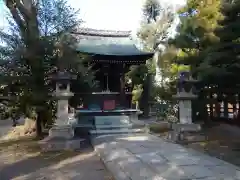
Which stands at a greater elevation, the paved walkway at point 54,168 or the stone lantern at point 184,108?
the stone lantern at point 184,108

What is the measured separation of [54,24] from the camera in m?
11.6

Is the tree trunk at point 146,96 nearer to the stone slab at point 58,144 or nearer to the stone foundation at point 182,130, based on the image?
the stone foundation at point 182,130

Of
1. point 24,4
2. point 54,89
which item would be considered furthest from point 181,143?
point 24,4

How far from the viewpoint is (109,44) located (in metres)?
18.9

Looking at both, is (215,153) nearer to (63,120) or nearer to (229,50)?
(229,50)

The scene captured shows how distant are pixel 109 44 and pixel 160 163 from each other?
1364 centimetres

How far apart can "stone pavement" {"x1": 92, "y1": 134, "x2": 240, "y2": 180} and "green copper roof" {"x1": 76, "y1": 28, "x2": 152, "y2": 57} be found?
8.22 meters

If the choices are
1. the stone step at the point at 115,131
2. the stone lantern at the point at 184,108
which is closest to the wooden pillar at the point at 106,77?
the stone step at the point at 115,131

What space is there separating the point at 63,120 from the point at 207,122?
26.9ft

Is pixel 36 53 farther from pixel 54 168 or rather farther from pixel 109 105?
pixel 109 105

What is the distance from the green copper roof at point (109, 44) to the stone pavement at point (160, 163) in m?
8.22

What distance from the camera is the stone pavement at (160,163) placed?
18.2ft

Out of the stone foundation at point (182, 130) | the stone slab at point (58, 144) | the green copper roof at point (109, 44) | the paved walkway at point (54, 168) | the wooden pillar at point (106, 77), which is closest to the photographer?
the paved walkway at point (54, 168)

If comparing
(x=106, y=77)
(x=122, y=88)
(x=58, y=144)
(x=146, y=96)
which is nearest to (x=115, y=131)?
(x=58, y=144)
